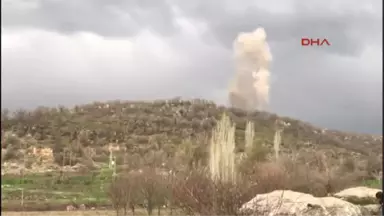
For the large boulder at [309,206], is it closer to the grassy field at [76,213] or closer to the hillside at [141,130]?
the grassy field at [76,213]

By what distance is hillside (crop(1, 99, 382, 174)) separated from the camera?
67.8 meters

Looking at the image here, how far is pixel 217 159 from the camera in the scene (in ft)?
91.2

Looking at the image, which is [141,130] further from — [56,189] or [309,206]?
[309,206]

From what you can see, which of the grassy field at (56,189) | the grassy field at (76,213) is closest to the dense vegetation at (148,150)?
the grassy field at (56,189)

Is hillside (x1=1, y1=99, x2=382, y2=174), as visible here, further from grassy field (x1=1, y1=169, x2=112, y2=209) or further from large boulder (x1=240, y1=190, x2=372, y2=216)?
large boulder (x1=240, y1=190, x2=372, y2=216)

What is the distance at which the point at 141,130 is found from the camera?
281ft

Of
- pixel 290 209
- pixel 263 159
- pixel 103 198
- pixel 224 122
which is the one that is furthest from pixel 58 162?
pixel 290 209

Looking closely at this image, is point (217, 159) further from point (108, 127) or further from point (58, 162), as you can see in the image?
point (108, 127)

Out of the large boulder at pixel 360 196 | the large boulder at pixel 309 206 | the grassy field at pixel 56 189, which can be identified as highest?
the large boulder at pixel 309 206

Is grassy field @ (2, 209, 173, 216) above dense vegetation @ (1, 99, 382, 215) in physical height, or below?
below

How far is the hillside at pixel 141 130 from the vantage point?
222ft

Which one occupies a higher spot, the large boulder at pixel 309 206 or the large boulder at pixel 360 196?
the large boulder at pixel 309 206

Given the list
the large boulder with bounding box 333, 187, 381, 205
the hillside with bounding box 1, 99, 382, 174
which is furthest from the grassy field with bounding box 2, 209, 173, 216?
the hillside with bounding box 1, 99, 382, 174

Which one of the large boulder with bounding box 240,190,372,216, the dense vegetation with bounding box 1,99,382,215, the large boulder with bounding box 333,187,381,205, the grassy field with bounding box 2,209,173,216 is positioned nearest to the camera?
the large boulder with bounding box 240,190,372,216
